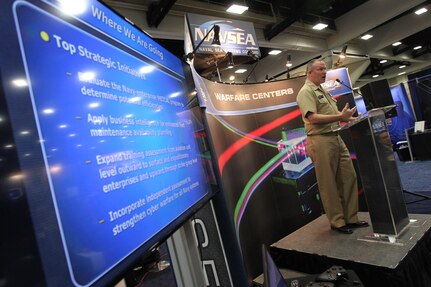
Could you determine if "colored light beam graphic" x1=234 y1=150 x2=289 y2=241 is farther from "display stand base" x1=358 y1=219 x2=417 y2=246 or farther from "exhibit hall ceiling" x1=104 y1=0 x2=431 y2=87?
"exhibit hall ceiling" x1=104 y1=0 x2=431 y2=87

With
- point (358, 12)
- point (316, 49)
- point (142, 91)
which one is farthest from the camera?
point (316, 49)

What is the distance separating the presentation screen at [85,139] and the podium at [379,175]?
161cm

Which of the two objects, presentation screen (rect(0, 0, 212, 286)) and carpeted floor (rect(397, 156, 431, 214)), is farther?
carpeted floor (rect(397, 156, 431, 214))

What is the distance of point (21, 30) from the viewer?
0.58 metres

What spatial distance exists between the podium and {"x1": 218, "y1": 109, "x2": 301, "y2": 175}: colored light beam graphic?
904 mm

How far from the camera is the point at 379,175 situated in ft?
6.86

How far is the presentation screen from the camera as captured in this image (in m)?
0.53

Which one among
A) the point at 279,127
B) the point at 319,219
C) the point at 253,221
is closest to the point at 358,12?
the point at 279,127

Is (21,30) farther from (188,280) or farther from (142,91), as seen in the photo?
(188,280)

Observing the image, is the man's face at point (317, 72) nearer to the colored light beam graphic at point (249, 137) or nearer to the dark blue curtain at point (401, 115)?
the colored light beam graphic at point (249, 137)

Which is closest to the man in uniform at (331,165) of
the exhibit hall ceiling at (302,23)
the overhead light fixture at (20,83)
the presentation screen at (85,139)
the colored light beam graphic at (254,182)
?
the colored light beam graphic at (254,182)

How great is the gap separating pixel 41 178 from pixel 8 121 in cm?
11

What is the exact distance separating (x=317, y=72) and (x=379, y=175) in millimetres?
1068

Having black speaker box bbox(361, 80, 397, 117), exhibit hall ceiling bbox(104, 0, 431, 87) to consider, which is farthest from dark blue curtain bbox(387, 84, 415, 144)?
black speaker box bbox(361, 80, 397, 117)
